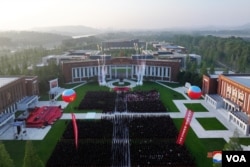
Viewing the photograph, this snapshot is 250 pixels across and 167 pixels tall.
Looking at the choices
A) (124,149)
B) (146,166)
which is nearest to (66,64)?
(124,149)

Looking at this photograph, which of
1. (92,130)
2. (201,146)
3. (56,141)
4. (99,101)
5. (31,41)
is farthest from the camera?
(31,41)

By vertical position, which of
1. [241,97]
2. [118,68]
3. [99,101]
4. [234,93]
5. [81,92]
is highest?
[118,68]

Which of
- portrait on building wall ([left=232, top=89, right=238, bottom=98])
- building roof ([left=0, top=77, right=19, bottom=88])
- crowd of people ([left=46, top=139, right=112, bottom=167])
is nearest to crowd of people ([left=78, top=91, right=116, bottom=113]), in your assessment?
crowd of people ([left=46, top=139, right=112, bottom=167])

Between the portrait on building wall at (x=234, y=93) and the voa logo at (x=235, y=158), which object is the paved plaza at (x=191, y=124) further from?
the voa logo at (x=235, y=158)

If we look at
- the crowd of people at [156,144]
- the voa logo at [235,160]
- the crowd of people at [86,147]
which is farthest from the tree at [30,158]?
the voa logo at [235,160]

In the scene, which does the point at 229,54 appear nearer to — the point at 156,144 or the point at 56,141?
the point at 156,144

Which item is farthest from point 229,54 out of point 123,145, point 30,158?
point 30,158
